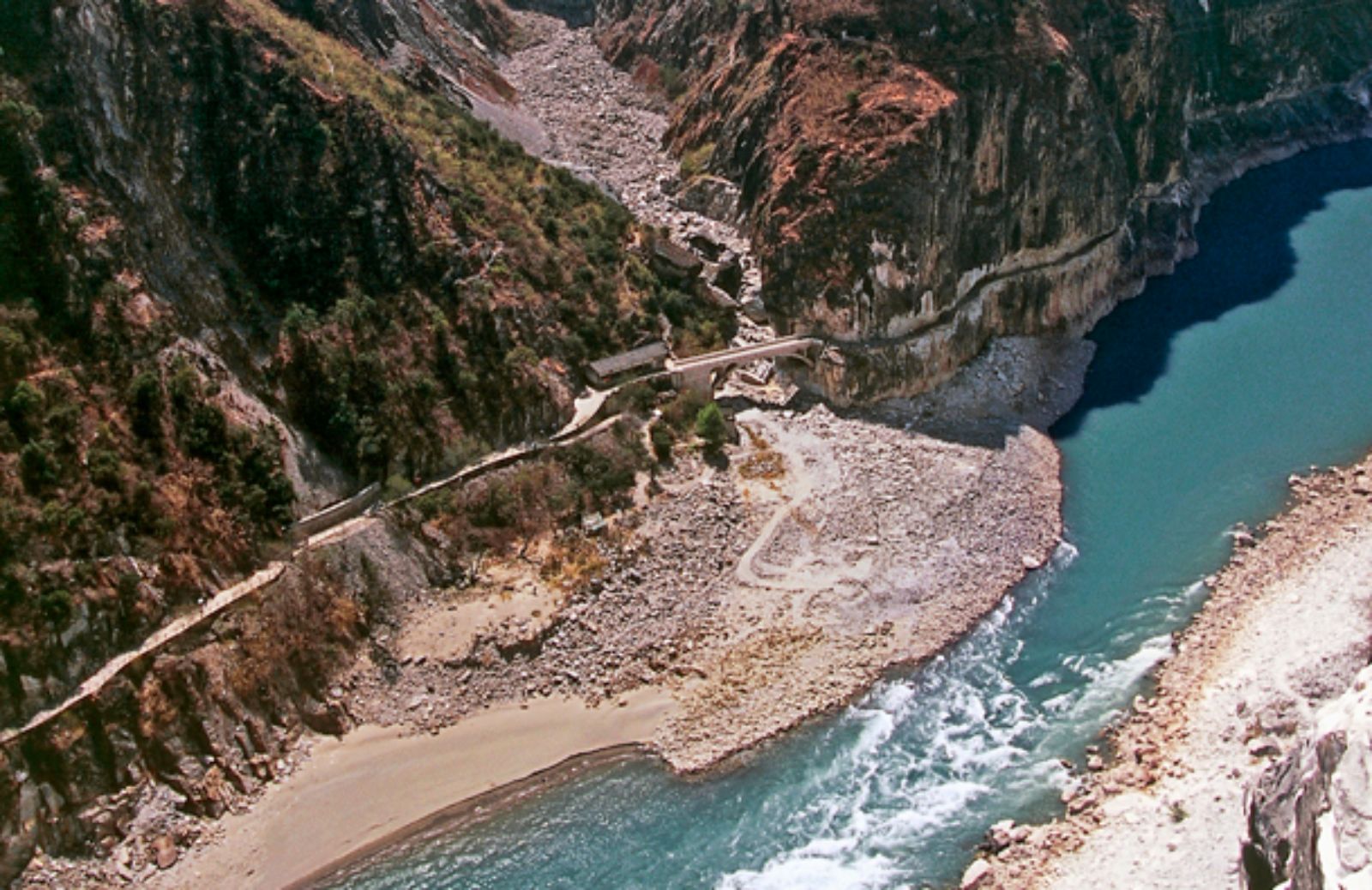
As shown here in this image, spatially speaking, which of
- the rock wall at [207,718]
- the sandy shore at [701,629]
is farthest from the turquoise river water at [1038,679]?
the rock wall at [207,718]

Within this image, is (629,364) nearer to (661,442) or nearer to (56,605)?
(661,442)

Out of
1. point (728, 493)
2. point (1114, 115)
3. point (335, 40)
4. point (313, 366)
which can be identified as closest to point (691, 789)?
point (728, 493)

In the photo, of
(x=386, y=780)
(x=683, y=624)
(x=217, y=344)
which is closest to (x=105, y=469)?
(x=217, y=344)

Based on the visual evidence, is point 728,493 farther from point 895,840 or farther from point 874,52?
point 874,52

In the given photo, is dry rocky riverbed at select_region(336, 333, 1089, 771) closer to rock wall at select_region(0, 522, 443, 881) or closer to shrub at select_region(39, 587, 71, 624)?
rock wall at select_region(0, 522, 443, 881)

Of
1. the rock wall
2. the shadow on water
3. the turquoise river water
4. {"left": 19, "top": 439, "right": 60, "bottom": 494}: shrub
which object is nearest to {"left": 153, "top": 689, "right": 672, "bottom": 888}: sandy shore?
the turquoise river water

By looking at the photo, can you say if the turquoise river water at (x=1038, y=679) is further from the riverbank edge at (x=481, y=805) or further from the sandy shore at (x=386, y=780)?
the sandy shore at (x=386, y=780)
